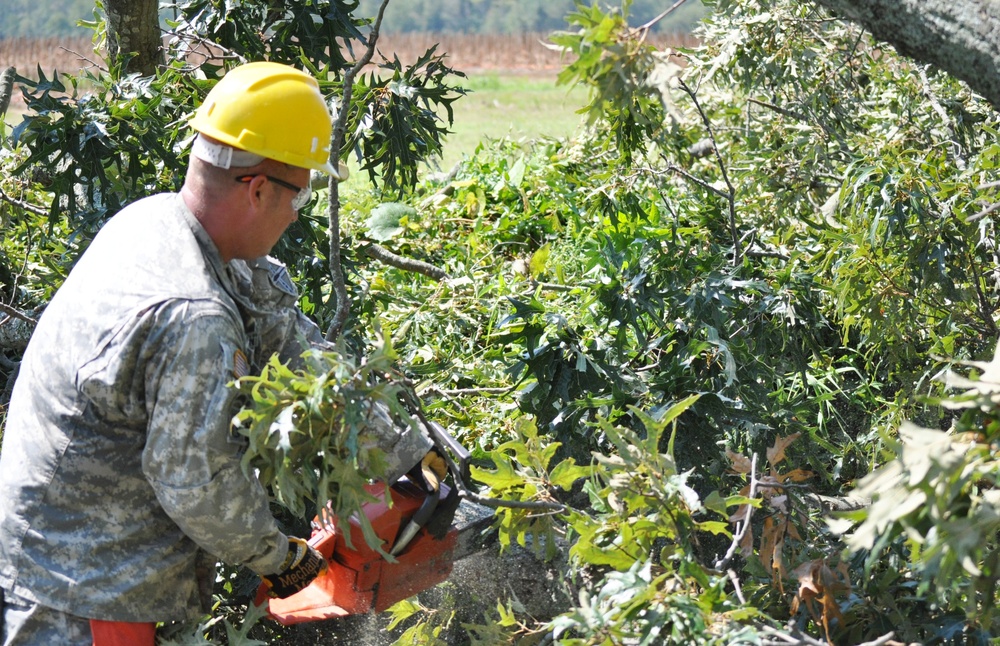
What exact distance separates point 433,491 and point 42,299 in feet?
7.91

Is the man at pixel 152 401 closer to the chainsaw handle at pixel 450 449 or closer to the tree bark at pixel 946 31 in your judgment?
the chainsaw handle at pixel 450 449

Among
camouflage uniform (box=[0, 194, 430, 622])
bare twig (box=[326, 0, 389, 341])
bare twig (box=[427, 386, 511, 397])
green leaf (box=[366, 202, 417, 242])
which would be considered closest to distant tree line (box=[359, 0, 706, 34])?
green leaf (box=[366, 202, 417, 242])

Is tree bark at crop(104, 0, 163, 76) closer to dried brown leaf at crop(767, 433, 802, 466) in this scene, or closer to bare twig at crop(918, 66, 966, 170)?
dried brown leaf at crop(767, 433, 802, 466)

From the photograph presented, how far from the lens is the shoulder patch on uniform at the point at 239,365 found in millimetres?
2025

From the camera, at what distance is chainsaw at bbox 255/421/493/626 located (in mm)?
2592

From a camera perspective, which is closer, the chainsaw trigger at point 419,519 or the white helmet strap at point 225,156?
the white helmet strap at point 225,156

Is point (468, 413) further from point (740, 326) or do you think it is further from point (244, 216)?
point (244, 216)

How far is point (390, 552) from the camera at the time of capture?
2.60 meters

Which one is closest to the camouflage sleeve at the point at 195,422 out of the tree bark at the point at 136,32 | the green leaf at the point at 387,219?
the tree bark at the point at 136,32

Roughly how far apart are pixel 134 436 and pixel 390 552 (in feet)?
2.52

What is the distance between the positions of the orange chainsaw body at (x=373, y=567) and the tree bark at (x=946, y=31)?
1.55 metres

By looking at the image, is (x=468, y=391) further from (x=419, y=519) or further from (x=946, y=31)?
(x=946, y=31)

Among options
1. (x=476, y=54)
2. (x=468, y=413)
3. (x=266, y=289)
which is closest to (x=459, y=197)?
(x=468, y=413)

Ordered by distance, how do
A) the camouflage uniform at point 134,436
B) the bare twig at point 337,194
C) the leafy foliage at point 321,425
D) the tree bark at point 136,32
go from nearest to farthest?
the leafy foliage at point 321,425 < the camouflage uniform at point 134,436 < the bare twig at point 337,194 < the tree bark at point 136,32
